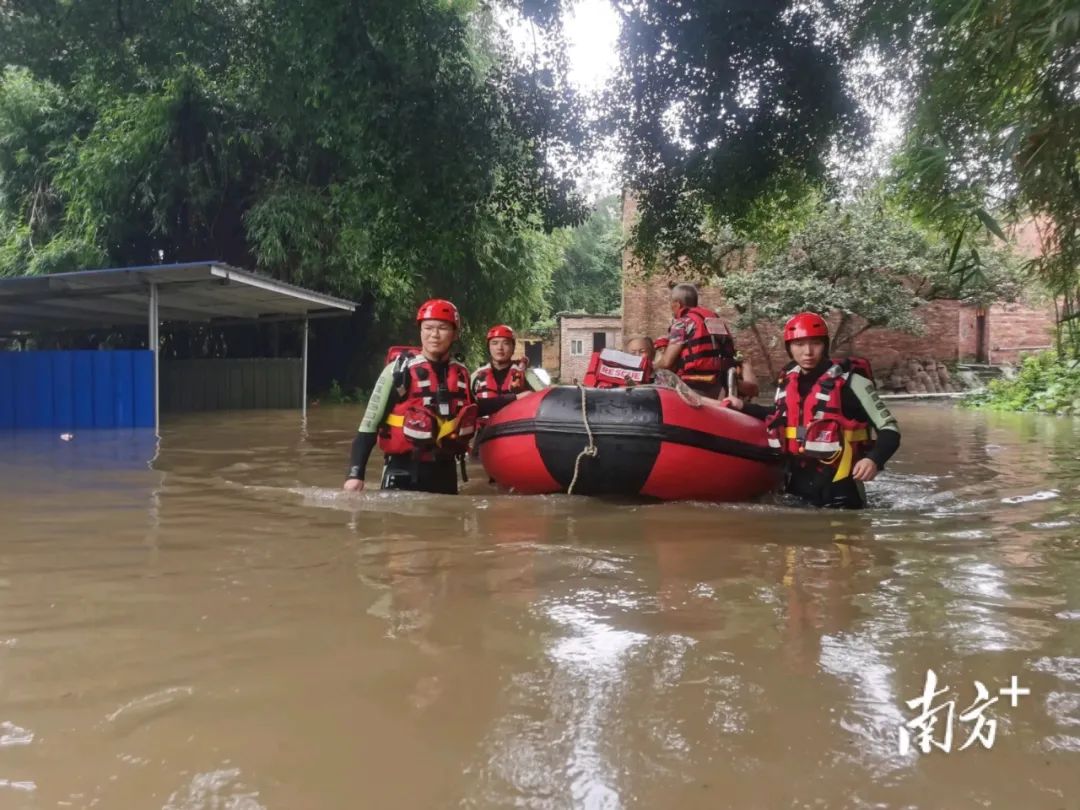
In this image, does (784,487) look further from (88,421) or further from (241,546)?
(88,421)

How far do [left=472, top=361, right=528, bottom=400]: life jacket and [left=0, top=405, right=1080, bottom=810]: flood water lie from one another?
7.26 feet

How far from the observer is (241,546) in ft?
13.8

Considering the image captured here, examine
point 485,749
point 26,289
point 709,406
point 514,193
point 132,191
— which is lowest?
point 485,749

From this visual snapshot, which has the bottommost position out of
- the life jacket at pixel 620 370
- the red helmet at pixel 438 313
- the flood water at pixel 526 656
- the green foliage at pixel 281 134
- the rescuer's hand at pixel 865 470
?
the flood water at pixel 526 656

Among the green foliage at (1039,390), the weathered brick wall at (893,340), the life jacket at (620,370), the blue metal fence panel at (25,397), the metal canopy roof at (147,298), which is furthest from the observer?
the weathered brick wall at (893,340)

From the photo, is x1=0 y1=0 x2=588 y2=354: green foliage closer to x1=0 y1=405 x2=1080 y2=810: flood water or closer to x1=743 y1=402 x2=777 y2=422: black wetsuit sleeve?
x1=743 y1=402 x2=777 y2=422: black wetsuit sleeve

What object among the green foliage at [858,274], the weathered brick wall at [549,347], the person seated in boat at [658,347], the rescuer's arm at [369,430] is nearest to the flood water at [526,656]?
the rescuer's arm at [369,430]

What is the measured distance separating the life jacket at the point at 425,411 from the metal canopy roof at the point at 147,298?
5309 millimetres

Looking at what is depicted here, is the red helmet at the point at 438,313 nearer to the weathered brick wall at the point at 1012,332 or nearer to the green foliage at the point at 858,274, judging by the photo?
the green foliage at the point at 858,274

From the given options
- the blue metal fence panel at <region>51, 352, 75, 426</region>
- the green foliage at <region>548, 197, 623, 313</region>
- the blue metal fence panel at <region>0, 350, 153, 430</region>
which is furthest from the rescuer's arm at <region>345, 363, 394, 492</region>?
the green foliage at <region>548, 197, 623, 313</region>

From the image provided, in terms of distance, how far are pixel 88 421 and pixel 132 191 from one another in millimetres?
6355

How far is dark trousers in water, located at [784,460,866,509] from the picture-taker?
548 centimetres

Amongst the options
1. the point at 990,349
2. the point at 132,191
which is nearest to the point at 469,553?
the point at 132,191

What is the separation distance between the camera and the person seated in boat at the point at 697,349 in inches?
263
